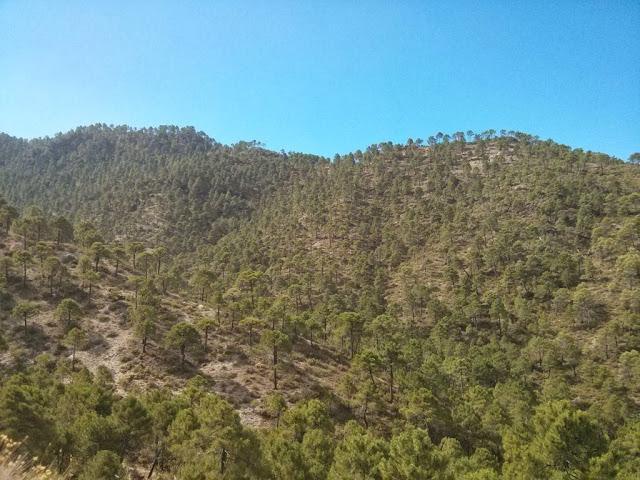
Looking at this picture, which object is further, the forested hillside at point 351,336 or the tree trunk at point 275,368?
the tree trunk at point 275,368

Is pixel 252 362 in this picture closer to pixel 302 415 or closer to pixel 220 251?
pixel 302 415

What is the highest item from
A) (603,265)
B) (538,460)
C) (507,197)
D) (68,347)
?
(507,197)

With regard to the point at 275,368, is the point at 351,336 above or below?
above

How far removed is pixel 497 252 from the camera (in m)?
122

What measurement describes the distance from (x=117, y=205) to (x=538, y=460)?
193698 millimetres

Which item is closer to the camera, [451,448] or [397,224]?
[451,448]

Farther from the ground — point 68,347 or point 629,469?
point 629,469

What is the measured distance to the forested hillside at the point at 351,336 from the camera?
35812 millimetres

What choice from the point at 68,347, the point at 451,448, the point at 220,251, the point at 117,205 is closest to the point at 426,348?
the point at 451,448

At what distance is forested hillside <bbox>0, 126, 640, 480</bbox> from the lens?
3581cm

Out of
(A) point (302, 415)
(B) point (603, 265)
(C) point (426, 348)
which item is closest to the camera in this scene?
(A) point (302, 415)

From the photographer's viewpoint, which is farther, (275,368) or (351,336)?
(351,336)

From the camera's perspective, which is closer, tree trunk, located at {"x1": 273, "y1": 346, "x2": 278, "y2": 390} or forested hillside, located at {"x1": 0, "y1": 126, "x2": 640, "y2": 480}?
forested hillside, located at {"x1": 0, "y1": 126, "x2": 640, "y2": 480}

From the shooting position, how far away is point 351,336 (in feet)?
271
